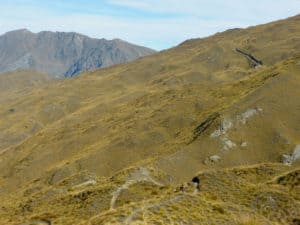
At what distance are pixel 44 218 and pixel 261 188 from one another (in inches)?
826

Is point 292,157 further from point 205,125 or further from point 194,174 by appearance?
point 194,174

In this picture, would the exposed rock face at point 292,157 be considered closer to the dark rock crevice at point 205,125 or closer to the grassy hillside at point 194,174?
the grassy hillside at point 194,174

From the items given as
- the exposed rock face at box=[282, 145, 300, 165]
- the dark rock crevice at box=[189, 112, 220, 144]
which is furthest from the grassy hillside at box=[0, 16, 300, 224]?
the exposed rock face at box=[282, 145, 300, 165]

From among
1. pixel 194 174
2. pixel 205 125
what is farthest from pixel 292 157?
pixel 194 174

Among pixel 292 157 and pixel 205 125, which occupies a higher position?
pixel 205 125

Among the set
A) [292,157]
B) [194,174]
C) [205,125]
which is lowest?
[194,174]

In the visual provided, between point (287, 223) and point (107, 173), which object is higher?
point (287, 223)

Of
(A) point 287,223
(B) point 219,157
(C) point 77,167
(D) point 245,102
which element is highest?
(A) point 287,223

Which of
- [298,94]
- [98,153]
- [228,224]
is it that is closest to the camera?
[228,224]

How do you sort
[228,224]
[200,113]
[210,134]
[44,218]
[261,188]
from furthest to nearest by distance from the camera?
[200,113], [210,134], [44,218], [261,188], [228,224]

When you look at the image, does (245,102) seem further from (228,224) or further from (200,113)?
(228,224)

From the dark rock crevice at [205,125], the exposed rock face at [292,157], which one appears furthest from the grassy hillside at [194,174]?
the exposed rock face at [292,157]

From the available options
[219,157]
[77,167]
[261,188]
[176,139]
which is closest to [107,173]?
[77,167]

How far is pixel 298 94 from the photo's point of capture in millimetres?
174000
